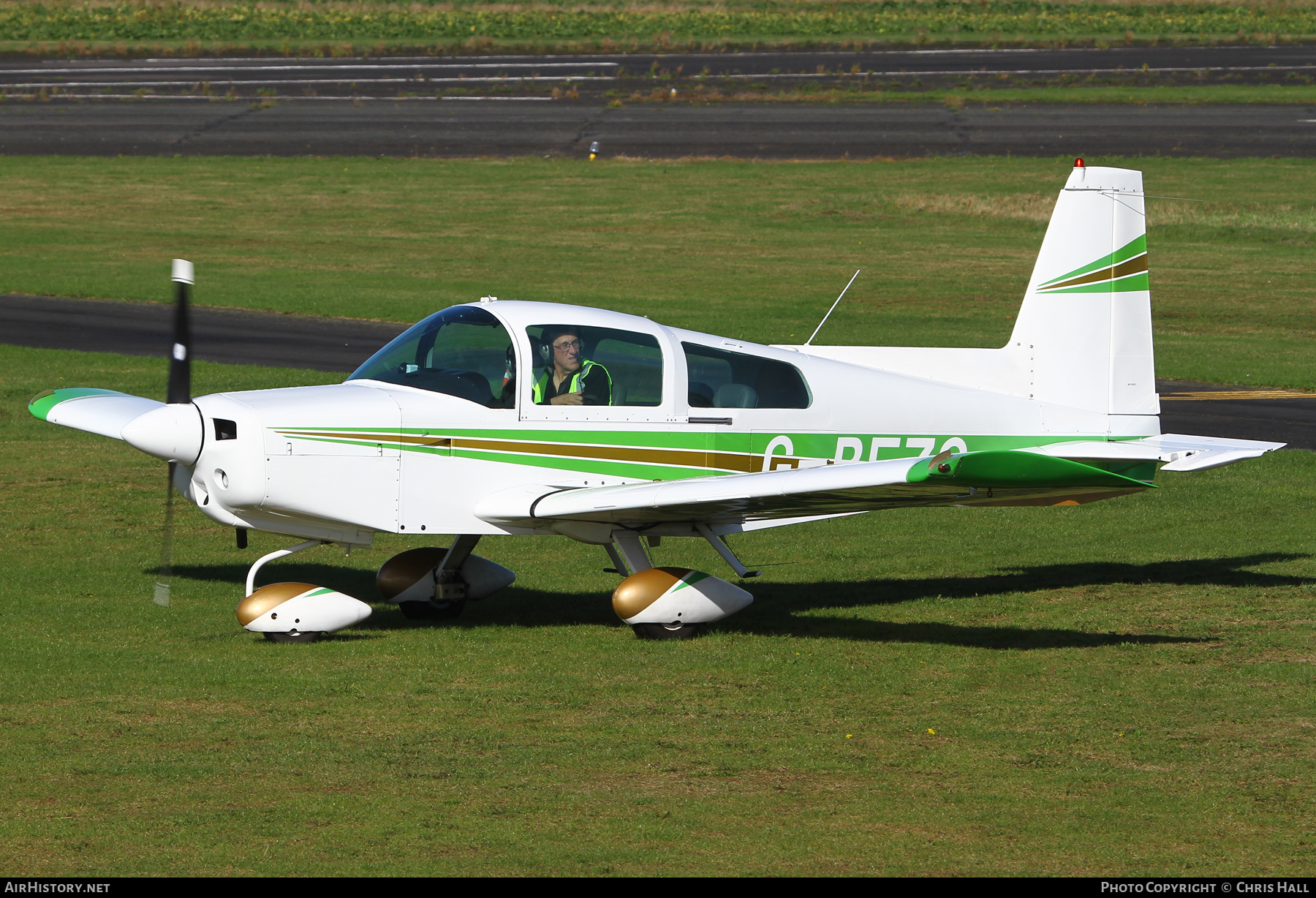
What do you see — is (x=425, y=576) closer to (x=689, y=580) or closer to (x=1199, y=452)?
(x=689, y=580)

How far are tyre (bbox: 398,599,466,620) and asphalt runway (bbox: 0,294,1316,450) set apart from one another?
36.9 feet

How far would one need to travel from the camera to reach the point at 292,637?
35.3 ft

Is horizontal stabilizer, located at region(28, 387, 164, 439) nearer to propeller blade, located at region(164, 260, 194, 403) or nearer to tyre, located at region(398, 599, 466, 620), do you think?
propeller blade, located at region(164, 260, 194, 403)

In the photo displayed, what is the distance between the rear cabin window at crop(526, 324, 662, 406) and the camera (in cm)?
1093

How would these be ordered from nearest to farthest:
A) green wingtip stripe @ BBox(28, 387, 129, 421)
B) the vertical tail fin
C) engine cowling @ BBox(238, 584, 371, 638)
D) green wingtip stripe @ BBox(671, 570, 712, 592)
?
1. engine cowling @ BBox(238, 584, 371, 638)
2. green wingtip stripe @ BBox(671, 570, 712, 592)
3. the vertical tail fin
4. green wingtip stripe @ BBox(28, 387, 129, 421)

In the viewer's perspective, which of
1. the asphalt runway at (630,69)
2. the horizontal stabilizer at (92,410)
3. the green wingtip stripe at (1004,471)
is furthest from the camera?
the asphalt runway at (630,69)

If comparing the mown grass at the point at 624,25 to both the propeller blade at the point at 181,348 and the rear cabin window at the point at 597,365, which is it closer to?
the rear cabin window at the point at 597,365

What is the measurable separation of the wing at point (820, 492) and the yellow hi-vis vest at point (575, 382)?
26.1 inches

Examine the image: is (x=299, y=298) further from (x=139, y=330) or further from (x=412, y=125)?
(x=412, y=125)

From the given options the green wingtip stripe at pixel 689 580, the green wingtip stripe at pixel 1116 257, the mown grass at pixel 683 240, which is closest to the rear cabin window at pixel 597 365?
the green wingtip stripe at pixel 689 580

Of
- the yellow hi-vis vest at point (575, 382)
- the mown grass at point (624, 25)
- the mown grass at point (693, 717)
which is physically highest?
the mown grass at point (624, 25)

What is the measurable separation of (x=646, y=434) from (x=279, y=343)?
52.0ft

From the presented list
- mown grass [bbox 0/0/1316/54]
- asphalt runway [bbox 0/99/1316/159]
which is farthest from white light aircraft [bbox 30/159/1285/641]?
A: mown grass [bbox 0/0/1316/54]

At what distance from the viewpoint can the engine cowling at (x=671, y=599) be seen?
10.8m
